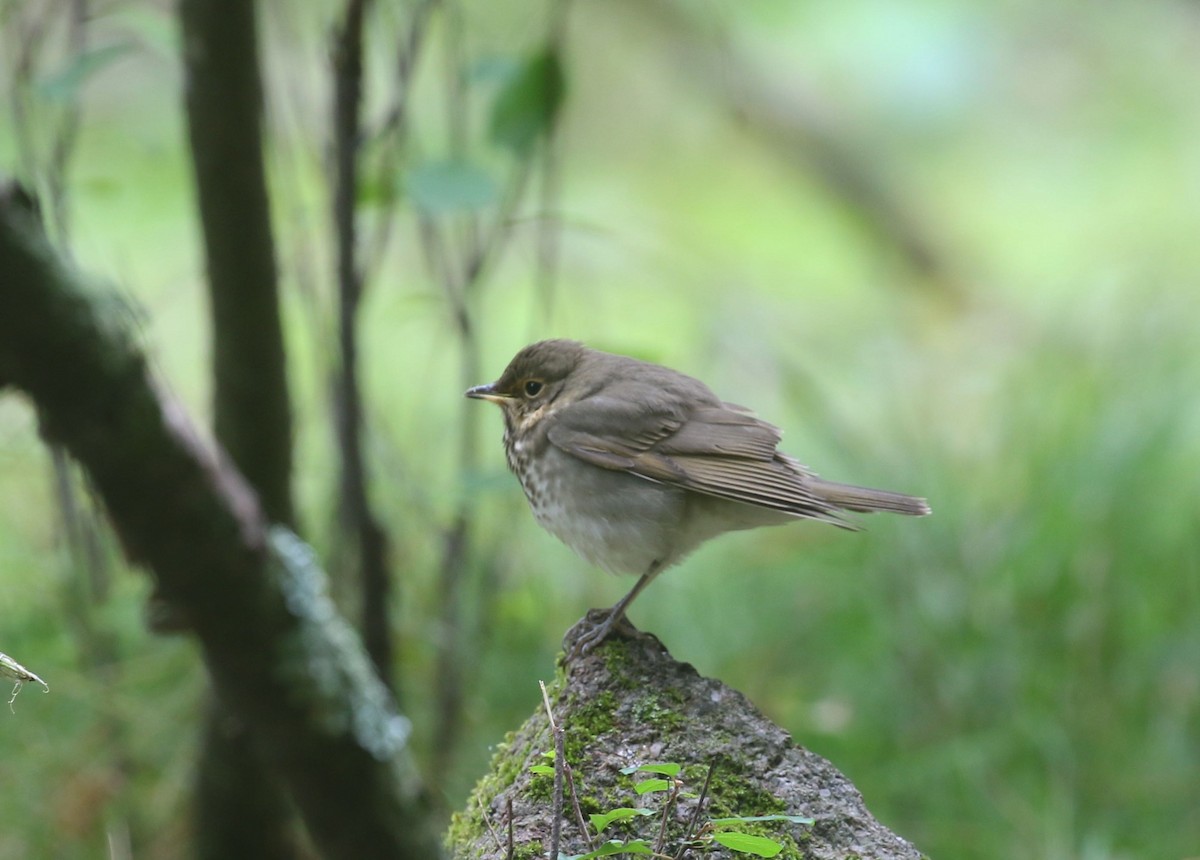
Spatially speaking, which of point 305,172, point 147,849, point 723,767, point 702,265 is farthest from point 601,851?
point 305,172

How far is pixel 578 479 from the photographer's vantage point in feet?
11.2

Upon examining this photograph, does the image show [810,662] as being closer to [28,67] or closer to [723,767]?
[723,767]

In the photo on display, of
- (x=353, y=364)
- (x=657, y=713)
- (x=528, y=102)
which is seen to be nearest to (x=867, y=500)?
(x=657, y=713)

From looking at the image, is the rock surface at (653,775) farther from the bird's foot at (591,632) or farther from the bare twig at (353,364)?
the bare twig at (353,364)

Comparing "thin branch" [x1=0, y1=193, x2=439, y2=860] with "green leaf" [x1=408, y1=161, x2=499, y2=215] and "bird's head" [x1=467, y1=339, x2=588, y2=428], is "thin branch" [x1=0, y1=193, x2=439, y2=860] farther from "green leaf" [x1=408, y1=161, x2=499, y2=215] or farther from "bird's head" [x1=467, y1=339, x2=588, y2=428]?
"green leaf" [x1=408, y1=161, x2=499, y2=215]

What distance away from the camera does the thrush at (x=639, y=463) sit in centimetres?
326

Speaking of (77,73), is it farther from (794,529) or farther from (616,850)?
(794,529)

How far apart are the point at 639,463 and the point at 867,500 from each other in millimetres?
561

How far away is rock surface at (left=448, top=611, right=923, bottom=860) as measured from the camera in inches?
86.6

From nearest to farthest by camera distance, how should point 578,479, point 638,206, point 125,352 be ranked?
point 125,352 → point 578,479 → point 638,206

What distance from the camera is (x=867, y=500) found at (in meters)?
3.24

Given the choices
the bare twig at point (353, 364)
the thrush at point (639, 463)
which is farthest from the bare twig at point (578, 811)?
the bare twig at point (353, 364)

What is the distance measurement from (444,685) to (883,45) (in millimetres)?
5941

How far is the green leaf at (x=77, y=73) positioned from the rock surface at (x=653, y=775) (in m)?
2.15
